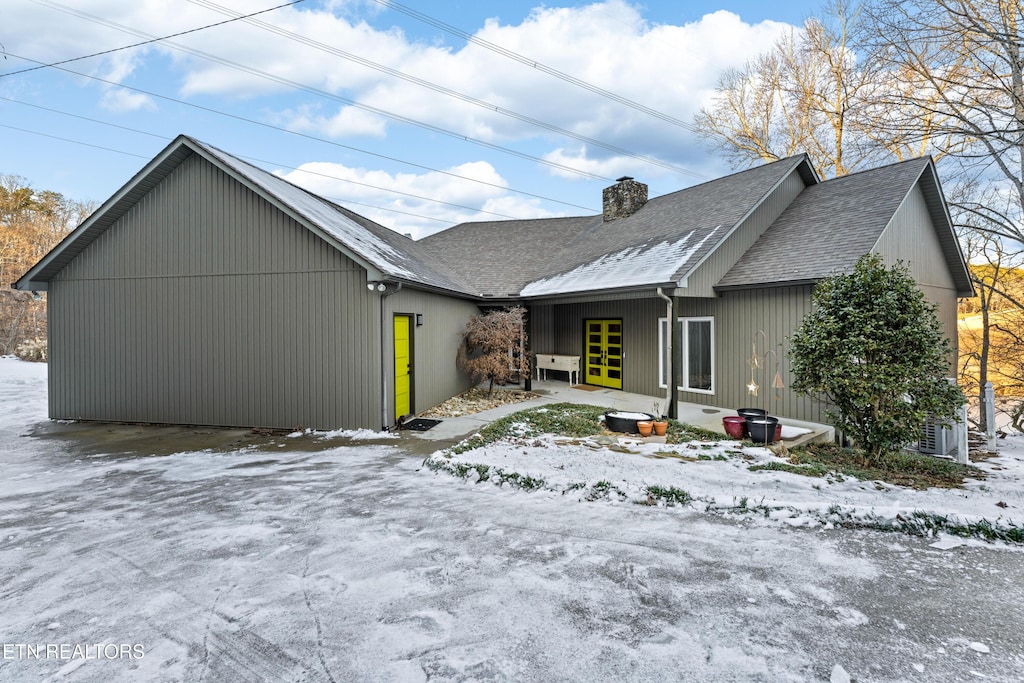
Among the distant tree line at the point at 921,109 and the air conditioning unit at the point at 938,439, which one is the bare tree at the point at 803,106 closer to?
the distant tree line at the point at 921,109

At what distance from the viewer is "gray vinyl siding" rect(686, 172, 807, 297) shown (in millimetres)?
8836

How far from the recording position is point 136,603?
2953 mm

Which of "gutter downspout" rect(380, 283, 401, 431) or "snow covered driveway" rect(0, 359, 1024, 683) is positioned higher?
"gutter downspout" rect(380, 283, 401, 431)

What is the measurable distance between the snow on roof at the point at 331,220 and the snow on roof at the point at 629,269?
3.62 m

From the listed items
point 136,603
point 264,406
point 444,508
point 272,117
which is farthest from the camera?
point 272,117

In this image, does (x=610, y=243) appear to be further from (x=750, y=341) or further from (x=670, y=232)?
(x=750, y=341)

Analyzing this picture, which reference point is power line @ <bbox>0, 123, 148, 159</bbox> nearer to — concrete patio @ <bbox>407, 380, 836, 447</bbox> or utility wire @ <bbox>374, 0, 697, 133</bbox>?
utility wire @ <bbox>374, 0, 697, 133</bbox>

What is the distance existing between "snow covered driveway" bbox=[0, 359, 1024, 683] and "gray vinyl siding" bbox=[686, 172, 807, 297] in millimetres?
5439

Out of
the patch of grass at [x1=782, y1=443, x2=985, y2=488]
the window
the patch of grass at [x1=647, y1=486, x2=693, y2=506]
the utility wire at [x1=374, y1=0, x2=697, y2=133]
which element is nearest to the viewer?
the patch of grass at [x1=647, y1=486, x2=693, y2=506]

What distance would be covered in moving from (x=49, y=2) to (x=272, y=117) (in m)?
9.12

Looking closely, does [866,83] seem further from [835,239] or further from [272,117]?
[272,117]

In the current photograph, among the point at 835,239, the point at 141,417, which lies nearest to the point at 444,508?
the point at 141,417

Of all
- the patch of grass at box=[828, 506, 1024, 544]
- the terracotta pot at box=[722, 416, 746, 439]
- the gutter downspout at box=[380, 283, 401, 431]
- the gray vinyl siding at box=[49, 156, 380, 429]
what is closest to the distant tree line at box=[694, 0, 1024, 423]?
the terracotta pot at box=[722, 416, 746, 439]

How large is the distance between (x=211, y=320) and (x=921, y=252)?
535 inches
